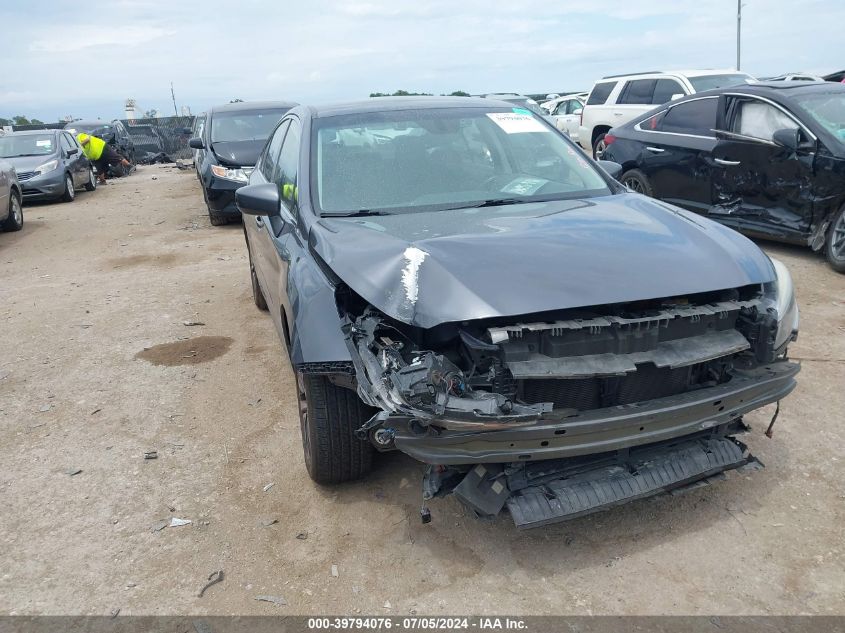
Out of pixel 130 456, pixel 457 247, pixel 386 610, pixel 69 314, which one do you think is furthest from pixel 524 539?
pixel 69 314

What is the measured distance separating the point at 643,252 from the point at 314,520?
1.86m

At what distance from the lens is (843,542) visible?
108 inches

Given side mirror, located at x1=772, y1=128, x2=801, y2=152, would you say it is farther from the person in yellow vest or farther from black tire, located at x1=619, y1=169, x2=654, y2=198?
the person in yellow vest

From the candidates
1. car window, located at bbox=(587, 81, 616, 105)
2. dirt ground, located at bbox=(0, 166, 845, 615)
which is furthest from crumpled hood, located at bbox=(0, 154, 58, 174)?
car window, located at bbox=(587, 81, 616, 105)

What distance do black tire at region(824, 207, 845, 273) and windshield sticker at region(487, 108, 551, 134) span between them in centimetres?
356

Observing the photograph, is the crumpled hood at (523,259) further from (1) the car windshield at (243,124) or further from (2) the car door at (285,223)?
(1) the car windshield at (243,124)

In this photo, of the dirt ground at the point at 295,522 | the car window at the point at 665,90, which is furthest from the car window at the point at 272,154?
the car window at the point at 665,90

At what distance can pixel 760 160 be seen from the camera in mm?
6707

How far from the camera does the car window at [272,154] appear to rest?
15.4 ft

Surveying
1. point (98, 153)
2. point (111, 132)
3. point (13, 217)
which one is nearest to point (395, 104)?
point (13, 217)

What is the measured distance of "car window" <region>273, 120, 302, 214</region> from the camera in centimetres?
378

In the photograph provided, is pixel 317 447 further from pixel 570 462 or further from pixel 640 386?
pixel 640 386

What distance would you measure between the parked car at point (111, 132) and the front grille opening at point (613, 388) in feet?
73.4

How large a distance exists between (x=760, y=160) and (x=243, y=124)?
7.72m
